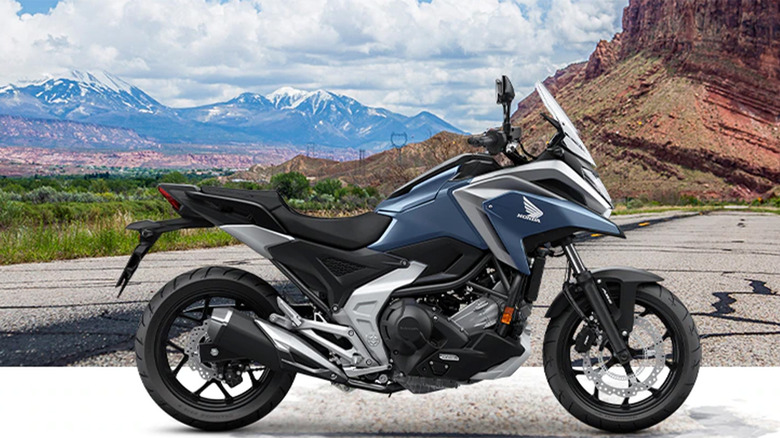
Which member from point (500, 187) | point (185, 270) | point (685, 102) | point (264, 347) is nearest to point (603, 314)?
point (500, 187)

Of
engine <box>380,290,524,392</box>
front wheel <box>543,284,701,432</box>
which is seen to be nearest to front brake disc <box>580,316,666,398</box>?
front wheel <box>543,284,701,432</box>

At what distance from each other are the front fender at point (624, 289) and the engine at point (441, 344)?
0.34 m

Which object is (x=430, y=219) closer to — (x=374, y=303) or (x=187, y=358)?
(x=374, y=303)

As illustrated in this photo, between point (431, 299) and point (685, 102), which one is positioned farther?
point (685, 102)

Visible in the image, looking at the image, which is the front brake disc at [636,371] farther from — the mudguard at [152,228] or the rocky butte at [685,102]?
the rocky butte at [685,102]

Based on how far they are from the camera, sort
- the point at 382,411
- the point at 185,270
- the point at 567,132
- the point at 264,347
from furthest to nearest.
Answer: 1. the point at 185,270
2. the point at 382,411
3. the point at 567,132
4. the point at 264,347

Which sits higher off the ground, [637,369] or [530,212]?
[530,212]

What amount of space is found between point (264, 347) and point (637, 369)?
2006mm

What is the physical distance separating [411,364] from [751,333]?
14.7 feet

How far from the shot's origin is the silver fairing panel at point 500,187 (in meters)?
4.24

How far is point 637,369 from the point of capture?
4.49 metres

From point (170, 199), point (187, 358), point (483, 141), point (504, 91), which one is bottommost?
point (187, 358)

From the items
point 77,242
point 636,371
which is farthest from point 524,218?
point 77,242

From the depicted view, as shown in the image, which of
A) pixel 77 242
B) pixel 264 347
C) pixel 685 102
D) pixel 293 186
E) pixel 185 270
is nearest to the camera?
pixel 264 347
